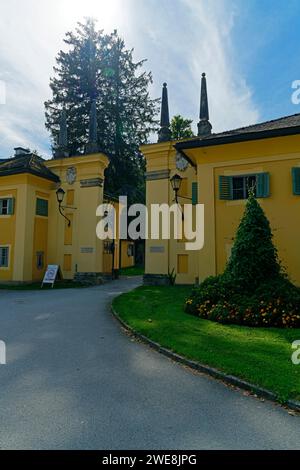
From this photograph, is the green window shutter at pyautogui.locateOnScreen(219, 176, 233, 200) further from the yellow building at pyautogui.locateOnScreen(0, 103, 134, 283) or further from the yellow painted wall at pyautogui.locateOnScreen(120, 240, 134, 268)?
the yellow painted wall at pyautogui.locateOnScreen(120, 240, 134, 268)

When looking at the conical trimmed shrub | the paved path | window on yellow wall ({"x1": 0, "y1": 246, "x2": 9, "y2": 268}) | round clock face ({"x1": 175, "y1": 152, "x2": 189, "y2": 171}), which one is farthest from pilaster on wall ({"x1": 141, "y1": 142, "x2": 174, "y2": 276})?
the paved path

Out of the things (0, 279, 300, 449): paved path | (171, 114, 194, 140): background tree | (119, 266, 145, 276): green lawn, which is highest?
(171, 114, 194, 140): background tree

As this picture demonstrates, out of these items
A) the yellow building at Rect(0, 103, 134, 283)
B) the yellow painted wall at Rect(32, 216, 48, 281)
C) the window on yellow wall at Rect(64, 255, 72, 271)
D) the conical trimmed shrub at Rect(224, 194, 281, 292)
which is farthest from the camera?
the window on yellow wall at Rect(64, 255, 72, 271)

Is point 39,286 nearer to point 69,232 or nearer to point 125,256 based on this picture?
point 69,232

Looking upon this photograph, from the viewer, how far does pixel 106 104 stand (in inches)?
1288

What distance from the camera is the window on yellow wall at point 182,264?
53.2 feet

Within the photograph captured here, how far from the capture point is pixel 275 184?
1258cm

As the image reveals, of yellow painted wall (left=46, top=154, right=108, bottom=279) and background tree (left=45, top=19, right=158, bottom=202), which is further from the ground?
background tree (left=45, top=19, right=158, bottom=202)

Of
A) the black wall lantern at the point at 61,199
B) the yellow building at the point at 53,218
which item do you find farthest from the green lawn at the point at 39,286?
the black wall lantern at the point at 61,199

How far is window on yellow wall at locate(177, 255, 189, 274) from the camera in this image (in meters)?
16.2

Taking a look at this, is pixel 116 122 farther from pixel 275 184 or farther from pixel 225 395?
pixel 225 395

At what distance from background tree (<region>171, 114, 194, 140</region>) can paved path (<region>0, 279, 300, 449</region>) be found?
1230 inches

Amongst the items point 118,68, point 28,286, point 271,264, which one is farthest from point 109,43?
point 271,264
